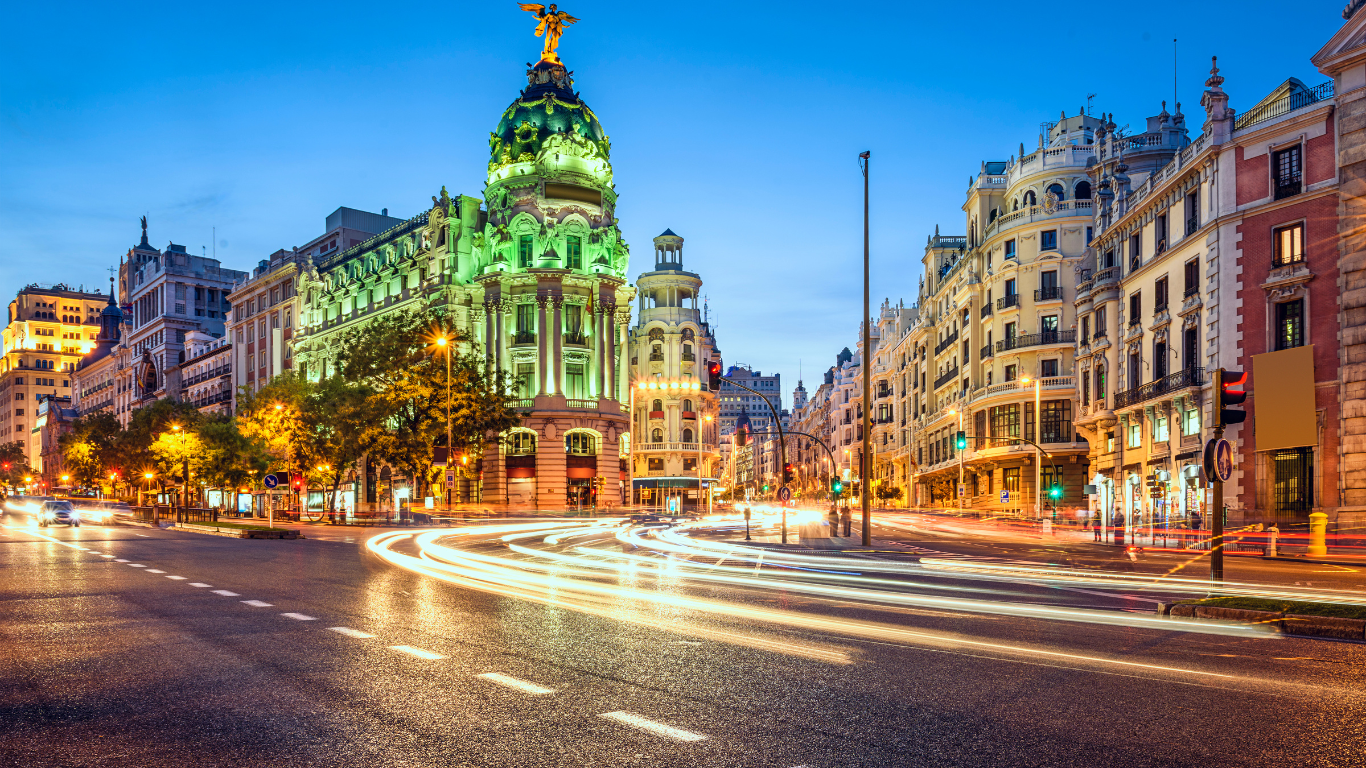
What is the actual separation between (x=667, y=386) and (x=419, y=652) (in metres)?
91.0

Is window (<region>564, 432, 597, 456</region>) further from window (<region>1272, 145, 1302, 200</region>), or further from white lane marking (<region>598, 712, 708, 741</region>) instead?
white lane marking (<region>598, 712, 708, 741</region>)

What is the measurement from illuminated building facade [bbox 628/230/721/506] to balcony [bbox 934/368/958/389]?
22065 mm

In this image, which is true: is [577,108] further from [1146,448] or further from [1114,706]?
[1114,706]

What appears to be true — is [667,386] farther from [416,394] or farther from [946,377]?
[416,394]

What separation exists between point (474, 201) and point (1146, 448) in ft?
172

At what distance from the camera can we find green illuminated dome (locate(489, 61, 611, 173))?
7481 cm

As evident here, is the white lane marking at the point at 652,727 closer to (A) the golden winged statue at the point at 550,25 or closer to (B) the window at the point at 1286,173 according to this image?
(B) the window at the point at 1286,173

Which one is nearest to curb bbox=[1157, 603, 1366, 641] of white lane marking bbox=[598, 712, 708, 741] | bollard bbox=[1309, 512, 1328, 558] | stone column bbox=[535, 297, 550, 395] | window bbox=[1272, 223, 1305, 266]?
white lane marking bbox=[598, 712, 708, 741]

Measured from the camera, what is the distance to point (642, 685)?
8141 mm

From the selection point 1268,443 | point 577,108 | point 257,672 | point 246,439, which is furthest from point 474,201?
point 257,672

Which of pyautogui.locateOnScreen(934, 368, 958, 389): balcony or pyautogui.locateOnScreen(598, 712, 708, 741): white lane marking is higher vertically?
pyautogui.locateOnScreen(934, 368, 958, 389): balcony

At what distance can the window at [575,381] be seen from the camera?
75562 mm

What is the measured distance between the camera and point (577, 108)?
250 ft

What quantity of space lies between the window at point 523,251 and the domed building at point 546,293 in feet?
0.25
